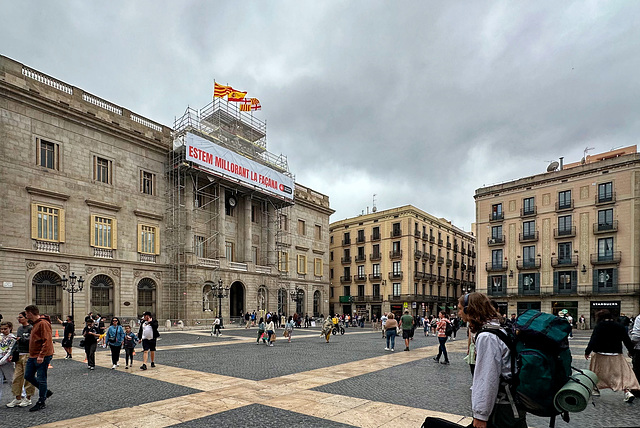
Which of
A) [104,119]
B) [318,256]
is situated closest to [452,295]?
[318,256]

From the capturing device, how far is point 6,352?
7379 mm

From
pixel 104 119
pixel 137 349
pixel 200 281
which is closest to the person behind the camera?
pixel 137 349

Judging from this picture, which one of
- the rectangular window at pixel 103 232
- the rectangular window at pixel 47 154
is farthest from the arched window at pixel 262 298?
the rectangular window at pixel 47 154

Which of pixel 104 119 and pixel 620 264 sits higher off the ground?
pixel 104 119

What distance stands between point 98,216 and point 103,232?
47.1 inches

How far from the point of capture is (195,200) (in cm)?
3575

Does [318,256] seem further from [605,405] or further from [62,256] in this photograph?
[605,405]

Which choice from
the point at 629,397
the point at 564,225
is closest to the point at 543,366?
the point at 629,397

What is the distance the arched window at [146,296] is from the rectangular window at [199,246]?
452cm

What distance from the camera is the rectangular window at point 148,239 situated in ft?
101

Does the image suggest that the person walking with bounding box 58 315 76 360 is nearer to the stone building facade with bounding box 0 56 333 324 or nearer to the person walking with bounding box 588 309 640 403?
the stone building facade with bounding box 0 56 333 324

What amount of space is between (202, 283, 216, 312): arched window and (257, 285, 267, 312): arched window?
216 inches

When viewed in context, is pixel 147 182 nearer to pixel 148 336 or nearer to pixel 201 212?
pixel 201 212

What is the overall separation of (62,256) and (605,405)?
1118 inches
